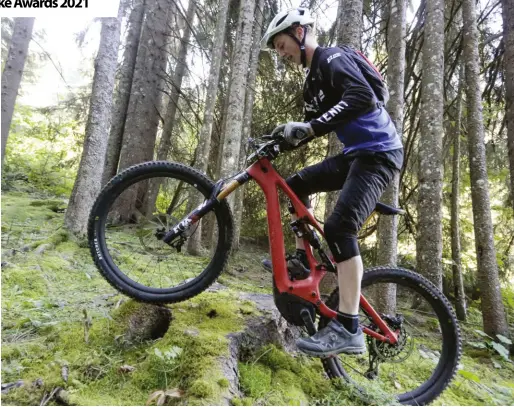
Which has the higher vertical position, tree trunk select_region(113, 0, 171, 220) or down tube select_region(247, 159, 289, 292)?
tree trunk select_region(113, 0, 171, 220)

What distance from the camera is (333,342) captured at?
2615 mm

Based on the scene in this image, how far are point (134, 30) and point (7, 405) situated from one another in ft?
34.8

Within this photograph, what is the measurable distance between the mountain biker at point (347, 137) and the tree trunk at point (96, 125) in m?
4.27

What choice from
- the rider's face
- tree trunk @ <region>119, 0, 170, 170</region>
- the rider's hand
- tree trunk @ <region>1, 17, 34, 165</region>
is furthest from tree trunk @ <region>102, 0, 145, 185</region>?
the rider's hand

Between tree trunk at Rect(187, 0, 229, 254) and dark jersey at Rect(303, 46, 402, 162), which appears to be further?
tree trunk at Rect(187, 0, 229, 254)

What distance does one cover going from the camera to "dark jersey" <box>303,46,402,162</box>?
2.56m

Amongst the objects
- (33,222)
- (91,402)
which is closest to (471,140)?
(91,402)

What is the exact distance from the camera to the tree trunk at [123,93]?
968cm

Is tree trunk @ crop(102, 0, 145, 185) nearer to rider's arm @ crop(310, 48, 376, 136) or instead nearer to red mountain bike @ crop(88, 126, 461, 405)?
red mountain bike @ crop(88, 126, 461, 405)

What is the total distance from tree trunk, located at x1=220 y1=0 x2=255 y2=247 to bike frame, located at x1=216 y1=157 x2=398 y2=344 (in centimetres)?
366

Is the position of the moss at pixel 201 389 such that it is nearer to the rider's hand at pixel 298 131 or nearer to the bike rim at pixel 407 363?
the bike rim at pixel 407 363

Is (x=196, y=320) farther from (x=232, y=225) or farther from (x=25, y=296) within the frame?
(x=25, y=296)

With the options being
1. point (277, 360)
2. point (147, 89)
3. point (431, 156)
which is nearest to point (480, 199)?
point (431, 156)

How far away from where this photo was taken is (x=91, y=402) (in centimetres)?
204
